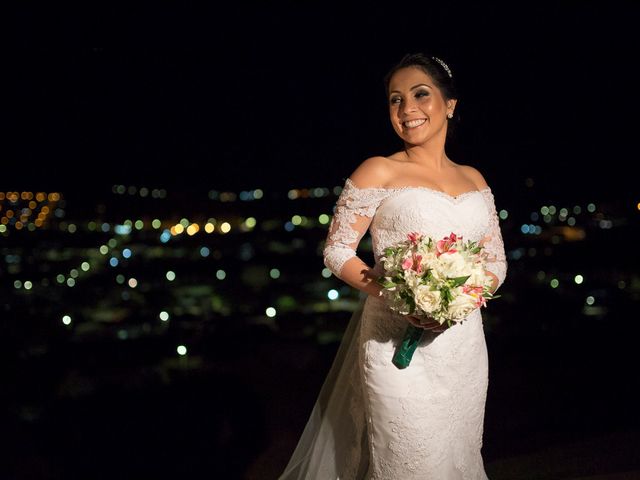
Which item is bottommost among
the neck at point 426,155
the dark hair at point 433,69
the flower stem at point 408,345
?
the flower stem at point 408,345

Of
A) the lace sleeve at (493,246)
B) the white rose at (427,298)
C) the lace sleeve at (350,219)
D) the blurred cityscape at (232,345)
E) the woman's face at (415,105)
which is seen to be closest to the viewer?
the white rose at (427,298)

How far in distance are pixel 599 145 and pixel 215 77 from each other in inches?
198

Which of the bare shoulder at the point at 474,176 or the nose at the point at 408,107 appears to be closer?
the nose at the point at 408,107

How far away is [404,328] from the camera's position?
2.82 meters

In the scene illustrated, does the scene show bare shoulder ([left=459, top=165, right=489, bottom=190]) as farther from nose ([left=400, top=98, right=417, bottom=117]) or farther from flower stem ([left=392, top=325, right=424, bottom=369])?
flower stem ([left=392, top=325, right=424, bottom=369])

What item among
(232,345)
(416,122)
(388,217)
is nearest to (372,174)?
(388,217)

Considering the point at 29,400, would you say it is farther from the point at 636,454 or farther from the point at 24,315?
the point at 636,454

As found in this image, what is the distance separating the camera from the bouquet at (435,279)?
2348 mm

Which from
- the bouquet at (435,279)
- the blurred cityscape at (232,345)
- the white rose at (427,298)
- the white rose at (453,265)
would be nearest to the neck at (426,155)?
the bouquet at (435,279)

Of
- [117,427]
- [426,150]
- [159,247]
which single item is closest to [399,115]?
[426,150]

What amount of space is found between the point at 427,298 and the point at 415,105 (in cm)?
92

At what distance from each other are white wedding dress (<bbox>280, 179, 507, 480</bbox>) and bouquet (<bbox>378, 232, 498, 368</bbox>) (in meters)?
0.31

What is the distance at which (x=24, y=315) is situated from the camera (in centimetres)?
858

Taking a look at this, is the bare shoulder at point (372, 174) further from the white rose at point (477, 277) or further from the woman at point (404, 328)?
the white rose at point (477, 277)
